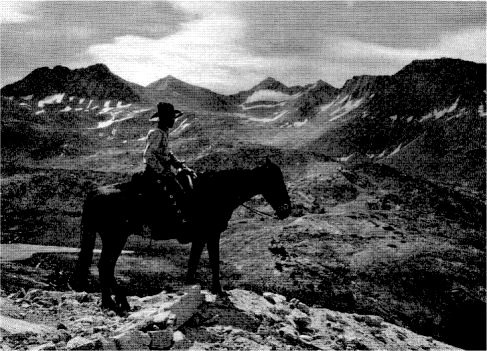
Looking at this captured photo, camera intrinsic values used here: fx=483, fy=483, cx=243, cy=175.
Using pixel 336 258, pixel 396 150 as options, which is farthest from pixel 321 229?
pixel 396 150

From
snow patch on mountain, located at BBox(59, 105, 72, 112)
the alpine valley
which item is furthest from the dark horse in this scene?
snow patch on mountain, located at BBox(59, 105, 72, 112)

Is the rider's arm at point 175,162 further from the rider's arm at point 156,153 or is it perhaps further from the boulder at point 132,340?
the boulder at point 132,340

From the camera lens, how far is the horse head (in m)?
9.63

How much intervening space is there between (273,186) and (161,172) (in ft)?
8.01

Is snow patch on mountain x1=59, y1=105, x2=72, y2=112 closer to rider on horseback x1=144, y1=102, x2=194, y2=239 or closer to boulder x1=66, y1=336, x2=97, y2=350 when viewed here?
rider on horseback x1=144, y1=102, x2=194, y2=239

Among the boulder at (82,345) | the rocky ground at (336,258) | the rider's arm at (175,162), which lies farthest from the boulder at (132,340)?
the rider's arm at (175,162)

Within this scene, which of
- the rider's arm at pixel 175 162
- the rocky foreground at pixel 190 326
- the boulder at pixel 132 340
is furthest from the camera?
the rider's arm at pixel 175 162

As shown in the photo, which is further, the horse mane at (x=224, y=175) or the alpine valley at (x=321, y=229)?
the alpine valley at (x=321, y=229)

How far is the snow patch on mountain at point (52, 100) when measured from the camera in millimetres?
108925

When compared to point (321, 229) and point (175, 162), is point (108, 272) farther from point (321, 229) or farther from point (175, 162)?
point (321, 229)

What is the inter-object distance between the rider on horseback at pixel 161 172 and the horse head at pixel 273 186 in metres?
1.78

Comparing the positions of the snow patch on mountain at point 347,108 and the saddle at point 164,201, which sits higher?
the snow patch on mountain at point 347,108

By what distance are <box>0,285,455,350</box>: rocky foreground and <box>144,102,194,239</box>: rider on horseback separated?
1.39m

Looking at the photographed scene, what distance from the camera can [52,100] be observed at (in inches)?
4395
